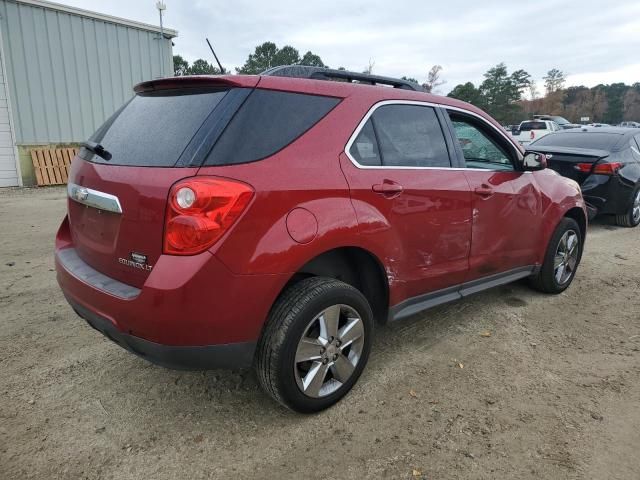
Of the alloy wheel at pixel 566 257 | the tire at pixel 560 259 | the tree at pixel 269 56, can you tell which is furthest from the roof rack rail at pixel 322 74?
the tree at pixel 269 56

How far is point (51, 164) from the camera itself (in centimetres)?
1252

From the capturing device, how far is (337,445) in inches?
93.5

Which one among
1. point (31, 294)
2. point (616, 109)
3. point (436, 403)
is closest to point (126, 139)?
point (436, 403)

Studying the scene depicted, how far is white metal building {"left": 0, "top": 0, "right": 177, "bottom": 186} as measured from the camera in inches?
457

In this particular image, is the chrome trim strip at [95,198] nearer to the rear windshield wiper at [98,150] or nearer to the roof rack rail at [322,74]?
the rear windshield wiper at [98,150]

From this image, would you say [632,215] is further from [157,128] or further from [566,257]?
[157,128]

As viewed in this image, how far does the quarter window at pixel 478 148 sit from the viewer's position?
11.3 feet

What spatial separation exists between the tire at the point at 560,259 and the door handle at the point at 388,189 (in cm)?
213

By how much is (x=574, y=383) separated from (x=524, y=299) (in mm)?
1465

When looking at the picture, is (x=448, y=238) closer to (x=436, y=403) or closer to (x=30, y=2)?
(x=436, y=403)

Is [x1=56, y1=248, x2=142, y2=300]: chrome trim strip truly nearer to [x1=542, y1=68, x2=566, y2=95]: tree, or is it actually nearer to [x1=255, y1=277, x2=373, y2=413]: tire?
[x1=255, y1=277, x2=373, y2=413]: tire

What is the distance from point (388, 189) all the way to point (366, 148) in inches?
10.4

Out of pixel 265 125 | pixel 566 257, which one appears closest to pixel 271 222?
pixel 265 125

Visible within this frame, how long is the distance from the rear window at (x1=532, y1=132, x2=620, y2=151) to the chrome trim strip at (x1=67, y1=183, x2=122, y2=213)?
7.56 m
